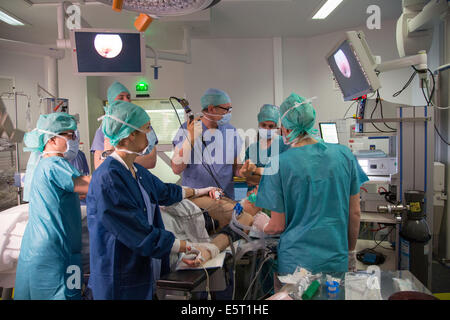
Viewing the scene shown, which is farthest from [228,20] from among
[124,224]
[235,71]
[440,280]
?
[440,280]

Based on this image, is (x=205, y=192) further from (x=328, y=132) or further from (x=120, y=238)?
(x=328, y=132)

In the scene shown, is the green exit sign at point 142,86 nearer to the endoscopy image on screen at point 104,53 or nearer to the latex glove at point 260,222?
the endoscopy image on screen at point 104,53

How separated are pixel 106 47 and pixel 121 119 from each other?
91cm

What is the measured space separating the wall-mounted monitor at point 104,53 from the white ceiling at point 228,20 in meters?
1.65

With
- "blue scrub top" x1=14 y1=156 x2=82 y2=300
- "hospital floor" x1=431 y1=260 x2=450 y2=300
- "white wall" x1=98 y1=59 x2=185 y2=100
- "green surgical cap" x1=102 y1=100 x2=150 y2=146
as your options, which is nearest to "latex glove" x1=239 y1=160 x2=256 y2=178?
"green surgical cap" x1=102 y1=100 x2=150 y2=146

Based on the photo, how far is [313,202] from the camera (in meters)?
1.40

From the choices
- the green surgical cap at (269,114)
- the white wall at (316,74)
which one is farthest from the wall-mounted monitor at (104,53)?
the white wall at (316,74)

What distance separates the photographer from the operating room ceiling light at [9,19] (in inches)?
142

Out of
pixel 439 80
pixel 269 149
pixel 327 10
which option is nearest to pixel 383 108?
pixel 439 80

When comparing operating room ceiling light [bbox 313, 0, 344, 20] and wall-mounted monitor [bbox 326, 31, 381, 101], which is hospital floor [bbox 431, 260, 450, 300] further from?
operating room ceiling light [bbox 313, 0, 344, 20]

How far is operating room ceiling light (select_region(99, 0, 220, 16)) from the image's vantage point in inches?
39.8

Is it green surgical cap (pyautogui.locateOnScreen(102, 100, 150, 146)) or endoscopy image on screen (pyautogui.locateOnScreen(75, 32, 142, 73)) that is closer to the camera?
green surgical cap (pyautogui.locateOnScreen(102, 100, 150, 146))

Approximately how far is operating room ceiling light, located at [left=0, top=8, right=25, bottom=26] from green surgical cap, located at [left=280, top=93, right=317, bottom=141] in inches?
145
